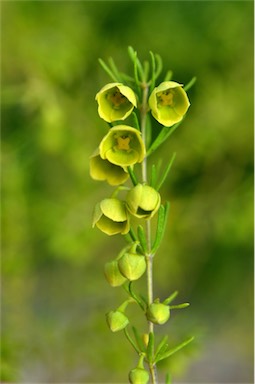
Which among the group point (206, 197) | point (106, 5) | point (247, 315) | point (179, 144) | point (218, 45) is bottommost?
point (247, 315)

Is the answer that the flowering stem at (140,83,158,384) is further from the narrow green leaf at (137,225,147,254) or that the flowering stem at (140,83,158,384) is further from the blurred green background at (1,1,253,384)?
the blurred green background at (1,1,253,384)

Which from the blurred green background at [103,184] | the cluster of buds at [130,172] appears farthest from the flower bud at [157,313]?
the blurred green background at [103,184]

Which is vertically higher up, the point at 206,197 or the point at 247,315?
the point at 206,197

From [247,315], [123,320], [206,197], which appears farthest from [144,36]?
[123,320]

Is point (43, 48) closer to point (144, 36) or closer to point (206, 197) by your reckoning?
point (144, 36)

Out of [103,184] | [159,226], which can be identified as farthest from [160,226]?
[103,184]

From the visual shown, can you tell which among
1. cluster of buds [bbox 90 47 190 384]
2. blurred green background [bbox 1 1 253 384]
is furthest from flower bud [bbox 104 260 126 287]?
blurred green background [bbox 1 1 253 384]
